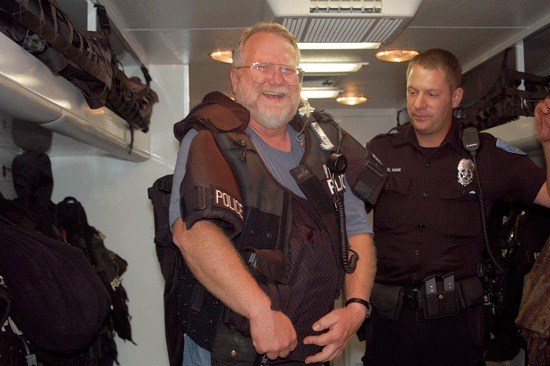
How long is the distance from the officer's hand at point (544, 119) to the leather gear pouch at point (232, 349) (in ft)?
5.73

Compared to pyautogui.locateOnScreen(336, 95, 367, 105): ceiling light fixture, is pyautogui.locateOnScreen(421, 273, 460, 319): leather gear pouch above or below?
below

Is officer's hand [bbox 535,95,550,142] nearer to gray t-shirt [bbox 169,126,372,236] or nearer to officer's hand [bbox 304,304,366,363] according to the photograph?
gray t-shirt [bbox 169,126,372,236]

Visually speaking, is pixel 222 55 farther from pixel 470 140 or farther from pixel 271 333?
pixel 271 333

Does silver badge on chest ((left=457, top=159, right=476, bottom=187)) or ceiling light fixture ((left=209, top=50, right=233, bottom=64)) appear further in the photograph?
ceiling light fixture ((left=209, top=50, right=233, bottom=64))

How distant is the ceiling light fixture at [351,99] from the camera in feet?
21.2

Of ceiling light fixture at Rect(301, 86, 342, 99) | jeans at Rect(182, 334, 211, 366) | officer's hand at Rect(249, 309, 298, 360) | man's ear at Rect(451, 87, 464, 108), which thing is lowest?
jeans at Rect(182, 334, 211, 366)

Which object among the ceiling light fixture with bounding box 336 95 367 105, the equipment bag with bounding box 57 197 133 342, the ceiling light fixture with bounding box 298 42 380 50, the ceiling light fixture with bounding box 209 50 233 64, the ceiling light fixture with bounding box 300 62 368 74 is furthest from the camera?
the ceiling light fixture with bounding box 336 95 367 105

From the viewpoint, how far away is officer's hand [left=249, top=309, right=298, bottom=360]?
179cm

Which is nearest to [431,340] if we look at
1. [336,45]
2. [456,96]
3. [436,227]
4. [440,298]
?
[440,298]

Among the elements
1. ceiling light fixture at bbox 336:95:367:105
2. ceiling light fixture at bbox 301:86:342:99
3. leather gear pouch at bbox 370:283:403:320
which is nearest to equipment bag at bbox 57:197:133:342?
leather gear pouch at bbox 370:283:403:320

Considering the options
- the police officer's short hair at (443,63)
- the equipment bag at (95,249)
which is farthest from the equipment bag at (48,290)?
the police officer's short hair at (443,63)

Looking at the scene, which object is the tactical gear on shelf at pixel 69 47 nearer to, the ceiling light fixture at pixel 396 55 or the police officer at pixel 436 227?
the police officer at pixel 436 227

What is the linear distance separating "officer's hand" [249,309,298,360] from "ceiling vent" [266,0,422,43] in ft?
6.49

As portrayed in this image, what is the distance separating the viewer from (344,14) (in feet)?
11.0
